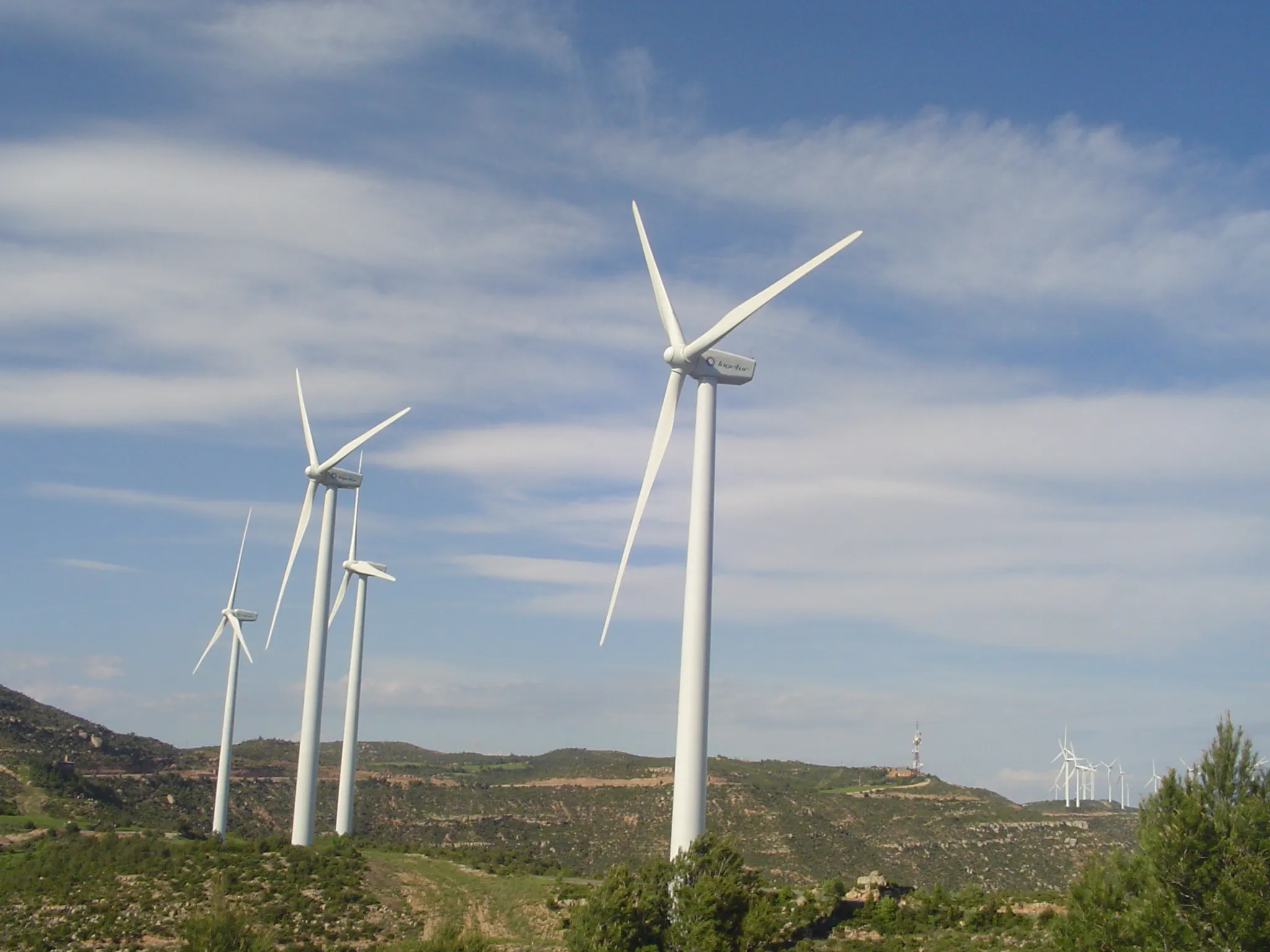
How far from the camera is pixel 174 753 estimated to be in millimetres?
144000

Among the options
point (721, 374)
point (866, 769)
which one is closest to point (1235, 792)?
point (721, 374)

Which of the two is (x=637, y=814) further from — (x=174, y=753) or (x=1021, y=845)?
(x=174, y=753)

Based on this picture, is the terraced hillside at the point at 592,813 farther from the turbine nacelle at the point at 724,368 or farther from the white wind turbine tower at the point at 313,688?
the turbine nacelle at the point at 724,368

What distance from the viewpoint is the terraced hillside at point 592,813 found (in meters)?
97.1

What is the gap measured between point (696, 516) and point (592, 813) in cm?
8190

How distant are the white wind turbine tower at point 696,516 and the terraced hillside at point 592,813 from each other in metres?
36.4

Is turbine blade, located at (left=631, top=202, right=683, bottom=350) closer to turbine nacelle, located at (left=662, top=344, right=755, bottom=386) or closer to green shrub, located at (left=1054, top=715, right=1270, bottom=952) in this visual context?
turbine nacelle, located at (left=662, top=344, right=755, bottom=386)

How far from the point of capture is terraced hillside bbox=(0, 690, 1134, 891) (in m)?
97.1

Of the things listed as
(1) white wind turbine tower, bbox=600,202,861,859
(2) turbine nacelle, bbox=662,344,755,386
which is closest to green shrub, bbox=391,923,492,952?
(1) white wind turbine tower, bbox=600,202,861,859

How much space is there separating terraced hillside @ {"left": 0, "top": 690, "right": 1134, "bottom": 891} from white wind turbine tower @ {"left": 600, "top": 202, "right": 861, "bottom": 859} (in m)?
36.4

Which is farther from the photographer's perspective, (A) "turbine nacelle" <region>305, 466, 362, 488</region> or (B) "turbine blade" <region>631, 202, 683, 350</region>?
(A) "turbine nacelle" <region>305, 466, 362, 488</region>

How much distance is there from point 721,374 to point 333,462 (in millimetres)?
36054

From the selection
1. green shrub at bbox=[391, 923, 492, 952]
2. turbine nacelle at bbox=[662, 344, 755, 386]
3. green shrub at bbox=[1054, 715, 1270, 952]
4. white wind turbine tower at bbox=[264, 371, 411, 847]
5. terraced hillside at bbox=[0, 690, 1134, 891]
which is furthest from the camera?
terraced hillside at bbox=[0, 690, 1134, 891]

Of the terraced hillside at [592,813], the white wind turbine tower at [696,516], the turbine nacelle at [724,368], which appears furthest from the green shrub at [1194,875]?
the terraced hillside at [592,813]
